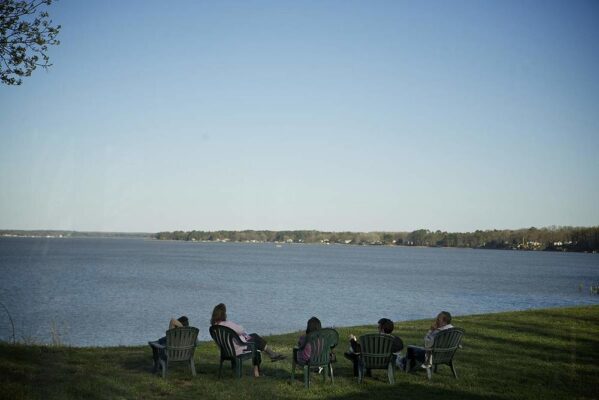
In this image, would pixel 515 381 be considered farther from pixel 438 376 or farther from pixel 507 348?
pixel 507 348

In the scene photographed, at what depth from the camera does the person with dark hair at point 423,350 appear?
33.4 ft

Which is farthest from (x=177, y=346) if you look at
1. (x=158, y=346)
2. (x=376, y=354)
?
(x=376, y=354)

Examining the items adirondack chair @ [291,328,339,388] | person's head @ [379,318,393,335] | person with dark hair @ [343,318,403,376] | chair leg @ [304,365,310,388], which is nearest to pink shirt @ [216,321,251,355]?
adirondack chair @ [291,328,339,388]

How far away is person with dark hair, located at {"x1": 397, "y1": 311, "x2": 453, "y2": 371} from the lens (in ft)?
33.4

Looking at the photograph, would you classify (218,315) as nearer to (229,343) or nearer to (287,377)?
(229,343)

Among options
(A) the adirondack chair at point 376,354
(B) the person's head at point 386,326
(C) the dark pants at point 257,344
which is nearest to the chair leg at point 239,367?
(C) the dark pants at point 257,344

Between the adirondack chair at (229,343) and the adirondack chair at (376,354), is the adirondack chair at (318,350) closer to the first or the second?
the adirondack chair at (376,354)

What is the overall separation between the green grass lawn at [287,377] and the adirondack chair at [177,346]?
1.05 feet

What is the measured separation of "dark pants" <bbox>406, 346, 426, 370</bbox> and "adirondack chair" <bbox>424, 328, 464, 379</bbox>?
0.67ft

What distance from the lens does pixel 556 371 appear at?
10.7 m

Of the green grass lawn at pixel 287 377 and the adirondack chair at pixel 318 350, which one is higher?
the adirondack chair at pixel 318 350

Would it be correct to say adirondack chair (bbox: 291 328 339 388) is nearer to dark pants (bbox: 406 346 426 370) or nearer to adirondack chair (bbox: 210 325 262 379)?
Result: adirondack chair (bbox: 210 325 262 379)

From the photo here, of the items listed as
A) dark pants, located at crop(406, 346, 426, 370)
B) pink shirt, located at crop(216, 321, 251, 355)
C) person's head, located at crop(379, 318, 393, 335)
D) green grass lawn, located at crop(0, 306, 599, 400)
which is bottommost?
green grass lawn, located at crop(0, 306, 599, 400)

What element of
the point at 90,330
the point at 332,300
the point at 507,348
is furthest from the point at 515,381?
the point at 332,300
